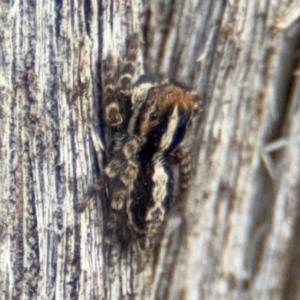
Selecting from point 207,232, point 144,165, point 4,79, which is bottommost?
point 207,232

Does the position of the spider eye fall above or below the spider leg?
above

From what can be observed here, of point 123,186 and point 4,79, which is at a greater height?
point 4,79

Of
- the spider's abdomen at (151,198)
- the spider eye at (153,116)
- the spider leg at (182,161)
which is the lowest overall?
the spider's abdomen at (151,198)

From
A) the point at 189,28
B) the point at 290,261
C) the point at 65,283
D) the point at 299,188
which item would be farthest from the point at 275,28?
the point at 65,283

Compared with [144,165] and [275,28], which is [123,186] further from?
[275,28]

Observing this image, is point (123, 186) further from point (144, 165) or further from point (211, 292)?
point (211, 292)

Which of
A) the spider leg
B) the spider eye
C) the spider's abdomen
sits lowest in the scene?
the spider's abdomen
